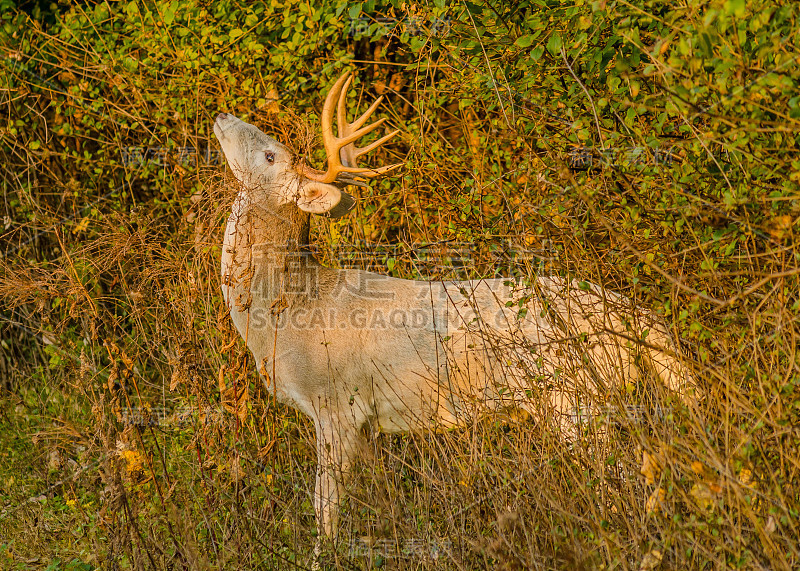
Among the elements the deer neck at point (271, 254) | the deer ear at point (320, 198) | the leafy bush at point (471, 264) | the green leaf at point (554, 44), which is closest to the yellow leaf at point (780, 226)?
the leafy bush at point (471, 264)

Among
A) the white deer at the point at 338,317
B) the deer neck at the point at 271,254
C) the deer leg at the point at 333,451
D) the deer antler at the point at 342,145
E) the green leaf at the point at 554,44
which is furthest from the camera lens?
the deer neck at the point at 271,254

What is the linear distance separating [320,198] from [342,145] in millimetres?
319

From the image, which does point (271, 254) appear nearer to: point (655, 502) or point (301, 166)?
point (301, 166)

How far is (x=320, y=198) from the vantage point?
15.8 ft

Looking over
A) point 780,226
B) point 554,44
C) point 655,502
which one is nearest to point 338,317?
point 554,44

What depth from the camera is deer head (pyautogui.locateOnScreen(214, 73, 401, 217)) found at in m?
4.76

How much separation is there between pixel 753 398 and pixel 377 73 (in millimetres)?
4801

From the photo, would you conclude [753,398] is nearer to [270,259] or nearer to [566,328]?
[566,328]

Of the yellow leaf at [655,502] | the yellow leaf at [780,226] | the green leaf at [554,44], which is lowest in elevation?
the yellow leaf at [655,502]

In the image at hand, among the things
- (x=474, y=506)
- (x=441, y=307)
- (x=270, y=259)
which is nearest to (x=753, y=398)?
(x=474, y=506)

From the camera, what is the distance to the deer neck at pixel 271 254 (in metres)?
4.83

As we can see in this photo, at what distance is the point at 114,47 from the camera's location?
7.02 meters

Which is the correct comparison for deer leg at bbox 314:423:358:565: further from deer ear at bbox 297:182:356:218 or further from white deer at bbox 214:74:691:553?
deer ear at bbox 297:182:356:218

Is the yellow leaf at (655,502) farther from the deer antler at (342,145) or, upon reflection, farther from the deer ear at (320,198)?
the deer ear at (320,198)
